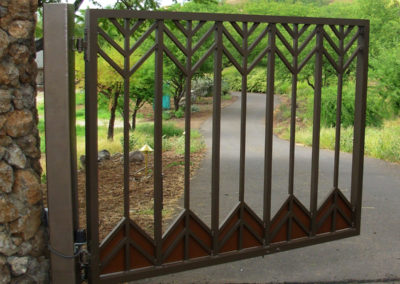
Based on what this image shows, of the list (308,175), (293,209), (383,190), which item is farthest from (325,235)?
(308,175)

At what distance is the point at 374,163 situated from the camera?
35.8 feet

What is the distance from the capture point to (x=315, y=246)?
5.43 meters

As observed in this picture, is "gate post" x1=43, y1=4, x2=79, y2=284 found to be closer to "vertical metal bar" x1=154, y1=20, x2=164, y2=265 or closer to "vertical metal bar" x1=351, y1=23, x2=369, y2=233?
"vertical metal bar" x1=154, y1=20, x2=164, y2=265

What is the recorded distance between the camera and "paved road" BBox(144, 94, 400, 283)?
4.63 m

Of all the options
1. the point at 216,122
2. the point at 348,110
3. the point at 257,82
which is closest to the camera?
the point at 216,122

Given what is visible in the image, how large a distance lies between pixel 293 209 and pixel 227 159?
725 centimetres

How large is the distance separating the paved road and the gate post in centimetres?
107

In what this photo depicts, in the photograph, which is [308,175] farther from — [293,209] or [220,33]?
[220,33]

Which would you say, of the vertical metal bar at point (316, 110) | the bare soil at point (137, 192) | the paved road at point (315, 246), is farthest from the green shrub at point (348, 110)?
the vertical metal bar at point (316, 110)

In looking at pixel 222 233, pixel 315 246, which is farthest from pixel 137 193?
pixel 222 233

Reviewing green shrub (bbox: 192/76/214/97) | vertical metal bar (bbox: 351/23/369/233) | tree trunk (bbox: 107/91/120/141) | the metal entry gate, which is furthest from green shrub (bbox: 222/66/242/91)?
the metal entry gate

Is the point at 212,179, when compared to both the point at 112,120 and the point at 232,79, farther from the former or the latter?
the point at 232,79

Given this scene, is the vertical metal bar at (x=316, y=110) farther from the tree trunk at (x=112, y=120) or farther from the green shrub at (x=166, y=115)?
the green shrub at (x=166, y=115)

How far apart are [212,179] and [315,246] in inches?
71.5
